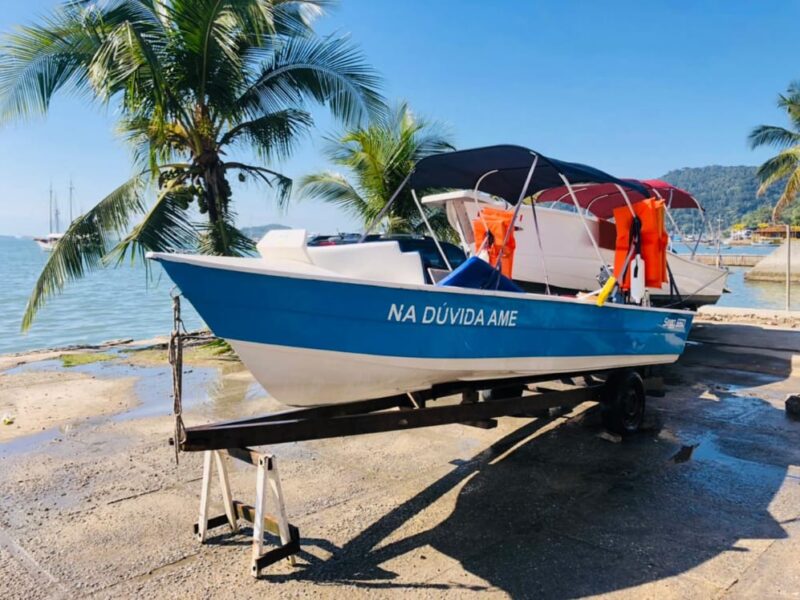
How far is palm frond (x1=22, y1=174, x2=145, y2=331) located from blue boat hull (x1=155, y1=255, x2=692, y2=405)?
25.5 ft

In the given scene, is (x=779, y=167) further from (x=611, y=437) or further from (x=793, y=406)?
(x=611, y=437)

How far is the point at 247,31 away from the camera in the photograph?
10125mm

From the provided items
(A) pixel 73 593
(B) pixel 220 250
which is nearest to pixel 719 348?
(B) pixel 220 250

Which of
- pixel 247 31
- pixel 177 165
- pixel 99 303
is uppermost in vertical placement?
pixel 247 31

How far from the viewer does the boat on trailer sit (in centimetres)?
363

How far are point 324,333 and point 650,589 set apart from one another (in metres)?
2.29

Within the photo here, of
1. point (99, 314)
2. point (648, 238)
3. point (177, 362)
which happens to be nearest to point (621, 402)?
point (648, 238)

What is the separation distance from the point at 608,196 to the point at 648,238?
3.56 m

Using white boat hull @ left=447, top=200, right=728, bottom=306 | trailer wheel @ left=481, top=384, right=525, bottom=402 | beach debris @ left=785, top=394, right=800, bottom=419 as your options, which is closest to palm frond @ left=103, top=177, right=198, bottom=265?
white boat hull @ left=447, top=200, right=728, bottom=306

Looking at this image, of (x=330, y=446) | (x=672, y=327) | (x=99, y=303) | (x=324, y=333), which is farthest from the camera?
(x=99, y=303)

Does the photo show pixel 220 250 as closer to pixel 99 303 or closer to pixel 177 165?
pixel 177 165

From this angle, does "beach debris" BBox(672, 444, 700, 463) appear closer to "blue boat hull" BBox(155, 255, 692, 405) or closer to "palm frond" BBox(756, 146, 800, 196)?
"blue boat hull" BBox(155, 255, 692, 405)

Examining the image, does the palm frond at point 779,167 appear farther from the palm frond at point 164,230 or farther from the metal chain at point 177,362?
the metal chain at point 177,362

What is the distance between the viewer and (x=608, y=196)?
945 centimetres
